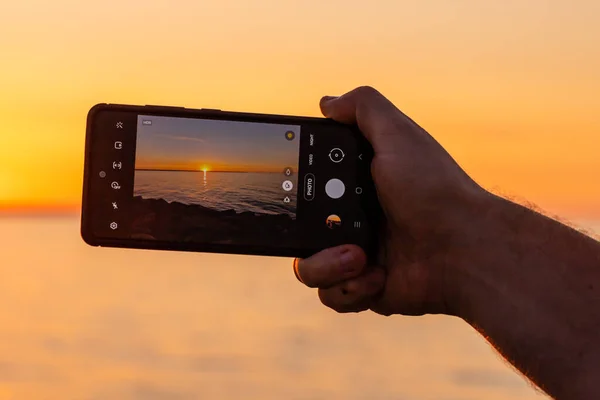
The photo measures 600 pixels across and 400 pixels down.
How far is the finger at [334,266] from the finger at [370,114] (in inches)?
12.7

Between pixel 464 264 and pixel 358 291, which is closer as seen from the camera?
pixel 464 264

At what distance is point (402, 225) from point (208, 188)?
0.58 metres

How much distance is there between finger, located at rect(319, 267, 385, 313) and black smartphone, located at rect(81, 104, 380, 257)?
0.31 feet

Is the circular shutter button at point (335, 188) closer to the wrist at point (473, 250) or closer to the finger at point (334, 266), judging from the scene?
the finger at point (334, 266)

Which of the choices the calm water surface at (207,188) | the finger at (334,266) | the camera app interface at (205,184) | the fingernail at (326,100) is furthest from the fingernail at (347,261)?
the fingernail at (326,100)

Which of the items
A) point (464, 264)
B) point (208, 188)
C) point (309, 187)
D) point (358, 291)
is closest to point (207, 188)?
point (208, 188)

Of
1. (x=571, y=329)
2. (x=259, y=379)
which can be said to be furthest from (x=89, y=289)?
(x=571, y=329)

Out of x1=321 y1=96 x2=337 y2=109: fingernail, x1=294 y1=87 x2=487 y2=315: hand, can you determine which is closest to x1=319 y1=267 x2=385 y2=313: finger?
x1=294 y1=87 x2=487 y2=315: hand

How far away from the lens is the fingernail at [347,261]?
253 cm

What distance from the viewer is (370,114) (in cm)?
256

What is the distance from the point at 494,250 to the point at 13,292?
1212cm

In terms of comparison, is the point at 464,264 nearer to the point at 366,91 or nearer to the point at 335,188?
the point at 335,188

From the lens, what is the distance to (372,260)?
2672mm

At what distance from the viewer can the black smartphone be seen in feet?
8.31
